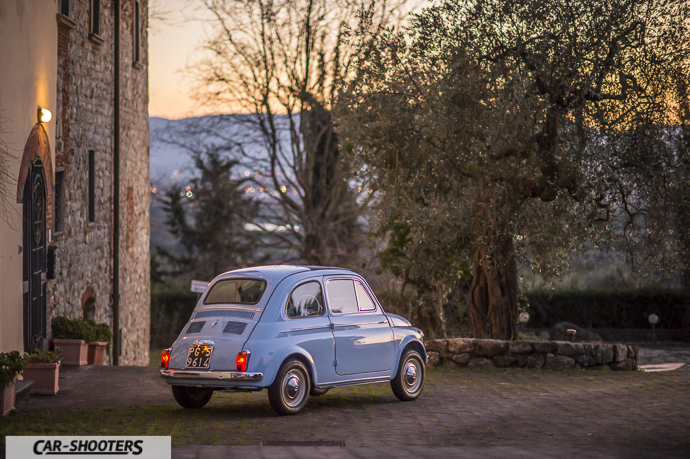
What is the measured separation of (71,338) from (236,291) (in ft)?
20.3

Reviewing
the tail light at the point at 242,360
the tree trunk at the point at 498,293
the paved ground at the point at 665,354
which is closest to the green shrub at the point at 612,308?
the paved ground at the point at 665,354

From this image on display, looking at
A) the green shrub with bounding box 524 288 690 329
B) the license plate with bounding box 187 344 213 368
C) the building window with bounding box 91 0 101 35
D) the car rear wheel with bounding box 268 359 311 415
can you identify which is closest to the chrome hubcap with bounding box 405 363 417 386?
the car rear wheel with bounding box 268 359 311 415

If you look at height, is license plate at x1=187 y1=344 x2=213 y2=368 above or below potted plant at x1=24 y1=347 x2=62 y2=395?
above

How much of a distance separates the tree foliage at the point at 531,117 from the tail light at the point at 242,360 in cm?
640

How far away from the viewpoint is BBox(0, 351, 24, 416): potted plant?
26.4ft

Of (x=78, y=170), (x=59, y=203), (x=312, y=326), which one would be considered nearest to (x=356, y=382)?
(x=312, y=326)

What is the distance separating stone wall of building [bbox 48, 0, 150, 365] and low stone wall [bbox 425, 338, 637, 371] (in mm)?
7338

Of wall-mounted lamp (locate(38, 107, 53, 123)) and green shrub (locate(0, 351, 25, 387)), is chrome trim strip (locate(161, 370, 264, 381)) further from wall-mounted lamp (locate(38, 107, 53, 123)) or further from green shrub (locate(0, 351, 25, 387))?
wall-mounted lamp (locate(38, 107, 53, 123))

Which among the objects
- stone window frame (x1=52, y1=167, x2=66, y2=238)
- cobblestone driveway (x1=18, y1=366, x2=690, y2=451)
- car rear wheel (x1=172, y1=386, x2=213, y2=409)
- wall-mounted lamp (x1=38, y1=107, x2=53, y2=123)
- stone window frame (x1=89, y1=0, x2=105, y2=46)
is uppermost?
stone window frame (x1=89, y1=0, x2=105, y2=46)

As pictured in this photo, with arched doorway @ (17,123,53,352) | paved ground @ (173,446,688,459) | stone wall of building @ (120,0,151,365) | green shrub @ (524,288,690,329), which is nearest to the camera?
paved ground @ (173,446,688,459)

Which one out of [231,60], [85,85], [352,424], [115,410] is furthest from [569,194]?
[231,60]

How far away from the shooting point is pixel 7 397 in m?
8.23

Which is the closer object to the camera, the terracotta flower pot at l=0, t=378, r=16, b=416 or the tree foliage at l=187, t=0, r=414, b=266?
the terracotta flower pot at l=0, t=378, r=16, b=416

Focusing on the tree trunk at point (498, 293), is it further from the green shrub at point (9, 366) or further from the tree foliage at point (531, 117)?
the green shrub at point (9, 366)
